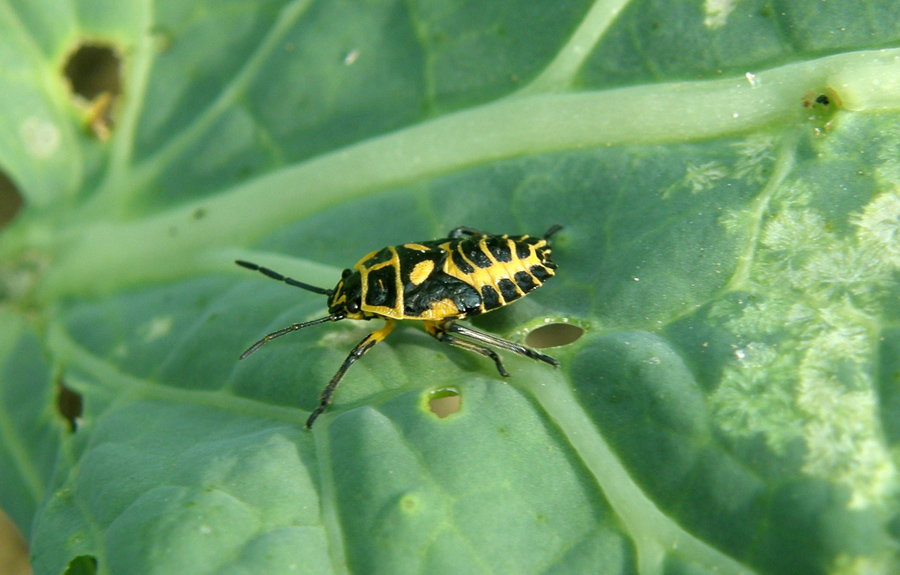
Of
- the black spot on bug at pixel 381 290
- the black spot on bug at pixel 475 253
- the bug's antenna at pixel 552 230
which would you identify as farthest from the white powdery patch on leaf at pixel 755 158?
the black spot on bug at pixel 381 290

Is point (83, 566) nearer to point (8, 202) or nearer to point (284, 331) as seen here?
point (284, 331)

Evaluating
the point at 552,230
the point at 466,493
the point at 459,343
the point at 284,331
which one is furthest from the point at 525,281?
the point at 284,331

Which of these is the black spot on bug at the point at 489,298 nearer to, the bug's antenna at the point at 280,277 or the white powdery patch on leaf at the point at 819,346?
the bug's antenna at the point at 280,277

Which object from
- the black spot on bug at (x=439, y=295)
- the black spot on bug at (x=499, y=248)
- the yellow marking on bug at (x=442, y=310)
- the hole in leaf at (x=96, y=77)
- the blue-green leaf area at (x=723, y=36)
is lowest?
the yellow marking on bug at (x=442, y=310)

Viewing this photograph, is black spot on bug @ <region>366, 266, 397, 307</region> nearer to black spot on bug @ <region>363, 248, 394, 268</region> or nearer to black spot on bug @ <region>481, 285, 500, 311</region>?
black spot on bug @ <region>363, 248, 394, 268</region>

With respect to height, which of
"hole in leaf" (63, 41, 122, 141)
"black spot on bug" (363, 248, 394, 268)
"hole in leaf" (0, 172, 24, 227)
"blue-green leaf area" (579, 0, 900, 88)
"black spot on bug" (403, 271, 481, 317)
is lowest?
"black spot on bug" (403, 271, 481, 317)

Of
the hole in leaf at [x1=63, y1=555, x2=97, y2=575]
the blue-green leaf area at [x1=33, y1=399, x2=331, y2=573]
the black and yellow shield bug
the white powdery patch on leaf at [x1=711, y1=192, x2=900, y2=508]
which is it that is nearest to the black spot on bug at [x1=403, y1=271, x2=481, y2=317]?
the black and yellow shield bug

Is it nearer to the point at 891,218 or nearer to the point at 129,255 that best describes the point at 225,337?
the point at 129,255
